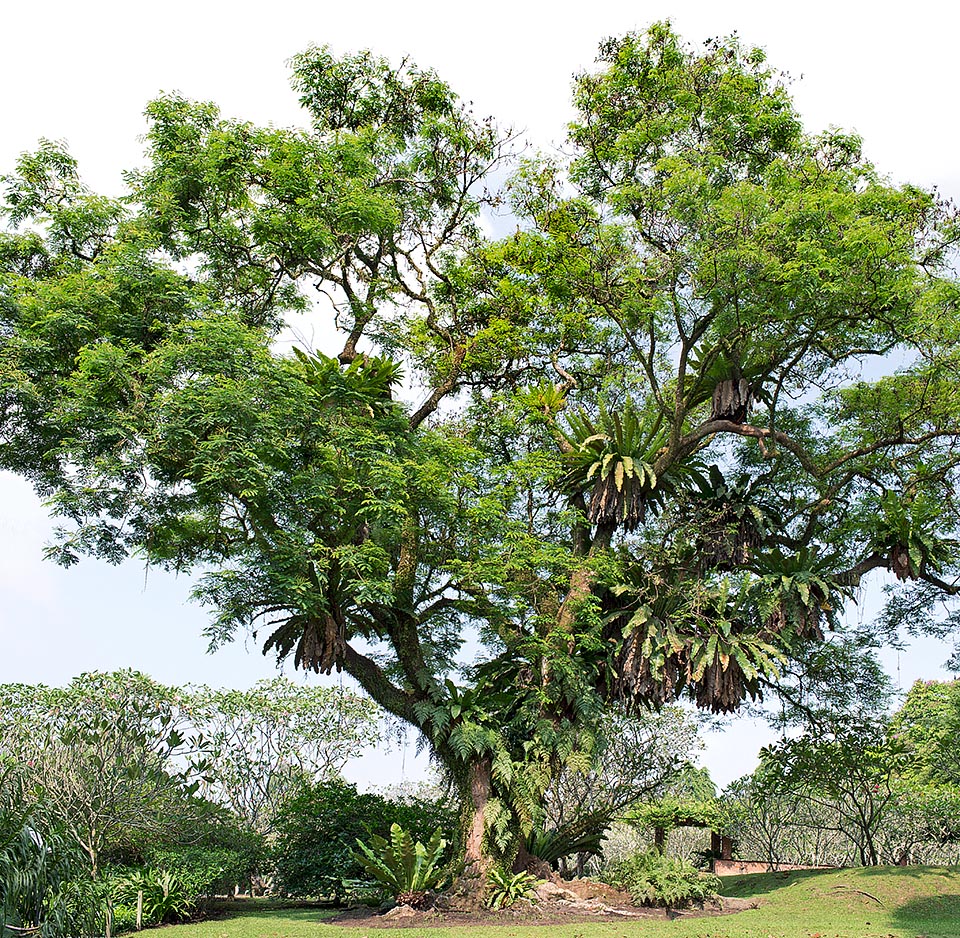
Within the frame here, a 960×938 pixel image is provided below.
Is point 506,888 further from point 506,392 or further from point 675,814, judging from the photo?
point 506,392

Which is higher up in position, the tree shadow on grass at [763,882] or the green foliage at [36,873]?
the green foliage at [36,873]

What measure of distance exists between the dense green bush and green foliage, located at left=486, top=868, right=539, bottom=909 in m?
2.46

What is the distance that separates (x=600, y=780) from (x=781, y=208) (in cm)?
1504

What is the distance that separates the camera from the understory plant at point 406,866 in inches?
566

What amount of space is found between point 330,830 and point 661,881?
6.13 metres

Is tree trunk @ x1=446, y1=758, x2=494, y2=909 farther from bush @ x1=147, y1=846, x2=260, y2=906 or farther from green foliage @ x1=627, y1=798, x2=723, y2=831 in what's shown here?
green foliage @ x1=627, y1=798, x2=723, y2=831

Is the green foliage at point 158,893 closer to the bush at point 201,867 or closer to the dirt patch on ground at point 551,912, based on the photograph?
the bush at point 201,867

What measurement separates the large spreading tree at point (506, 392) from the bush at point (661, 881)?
6.63ft

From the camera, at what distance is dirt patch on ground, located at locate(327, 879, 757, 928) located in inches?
535

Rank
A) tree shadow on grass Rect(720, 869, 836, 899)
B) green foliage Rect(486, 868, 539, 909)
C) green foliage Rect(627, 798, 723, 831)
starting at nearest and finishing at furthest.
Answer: green foliage Rect(486, 868, 539, 909) → tree shadow on grass Rect(720, 869, 836, 899) → green foliage Rect(627, 798, 723, 831)

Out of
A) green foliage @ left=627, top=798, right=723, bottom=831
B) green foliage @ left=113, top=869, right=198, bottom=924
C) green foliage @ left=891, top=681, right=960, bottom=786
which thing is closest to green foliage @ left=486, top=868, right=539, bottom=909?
green foliage @ left=627, top=798, right=723, bottom=831

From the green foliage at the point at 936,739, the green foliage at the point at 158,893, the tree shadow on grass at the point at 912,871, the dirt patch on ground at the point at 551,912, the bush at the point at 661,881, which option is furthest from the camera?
the green foliage at the point at 936,739

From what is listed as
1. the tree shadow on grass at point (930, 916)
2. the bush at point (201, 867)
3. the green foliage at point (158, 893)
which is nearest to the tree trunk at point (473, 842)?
the bush at point (201, 867)

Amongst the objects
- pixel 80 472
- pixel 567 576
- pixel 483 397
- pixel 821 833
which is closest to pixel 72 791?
pixel 80 472
